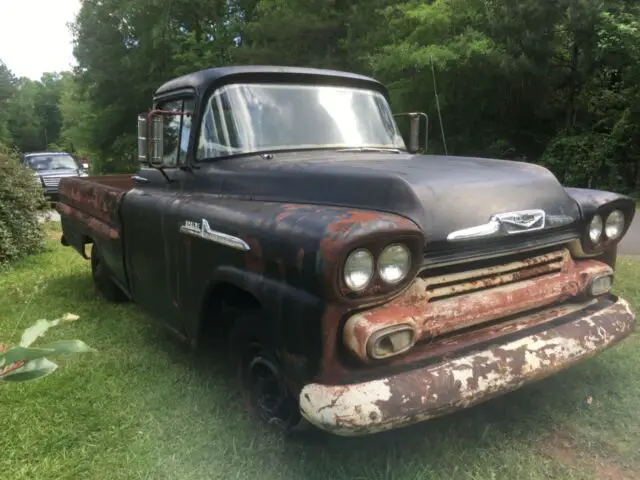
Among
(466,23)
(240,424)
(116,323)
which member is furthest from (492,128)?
(240,424)

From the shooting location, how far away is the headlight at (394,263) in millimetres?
2382

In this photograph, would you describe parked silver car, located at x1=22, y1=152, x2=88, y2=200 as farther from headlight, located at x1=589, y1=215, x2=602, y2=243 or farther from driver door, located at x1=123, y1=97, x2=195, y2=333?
headlight, located at x1=589, y1=215, x2=602, y2=243

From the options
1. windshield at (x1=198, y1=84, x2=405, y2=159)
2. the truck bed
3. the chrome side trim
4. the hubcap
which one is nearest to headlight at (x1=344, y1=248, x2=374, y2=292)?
the chrome side trim

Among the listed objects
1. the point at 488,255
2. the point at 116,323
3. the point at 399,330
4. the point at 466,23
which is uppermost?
the point at 466,23

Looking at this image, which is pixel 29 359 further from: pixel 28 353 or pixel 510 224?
pixel 510 224

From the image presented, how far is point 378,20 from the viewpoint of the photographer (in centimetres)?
1850

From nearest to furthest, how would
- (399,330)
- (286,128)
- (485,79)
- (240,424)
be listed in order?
1. (399,330)
2. (240,424)
3. (286,128)
4. (485,79)

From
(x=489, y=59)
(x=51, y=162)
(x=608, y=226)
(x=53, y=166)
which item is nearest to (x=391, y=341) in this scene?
(x=608, y=226)

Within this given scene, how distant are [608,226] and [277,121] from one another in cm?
201

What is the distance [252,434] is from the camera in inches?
119

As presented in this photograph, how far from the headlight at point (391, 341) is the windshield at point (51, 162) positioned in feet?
60.6

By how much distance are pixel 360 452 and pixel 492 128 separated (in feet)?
64.0

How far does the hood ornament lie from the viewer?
2.64 meters

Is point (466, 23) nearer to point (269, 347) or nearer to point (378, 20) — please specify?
point (378, 20)
